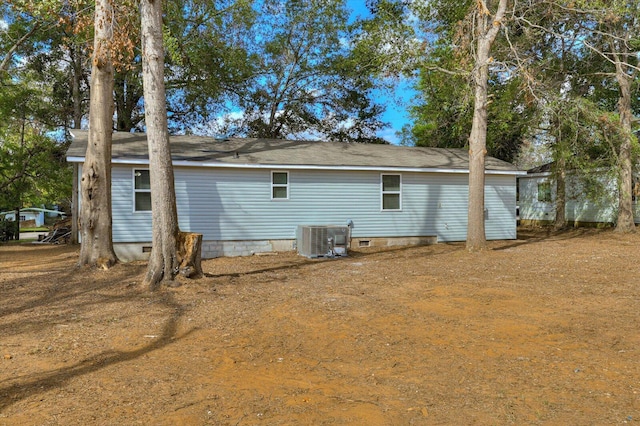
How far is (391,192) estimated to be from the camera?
47.4 feet

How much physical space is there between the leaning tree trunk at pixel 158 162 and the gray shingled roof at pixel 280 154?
411cm

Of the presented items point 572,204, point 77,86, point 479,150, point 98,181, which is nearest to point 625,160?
point 572,204

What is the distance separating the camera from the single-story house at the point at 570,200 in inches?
711

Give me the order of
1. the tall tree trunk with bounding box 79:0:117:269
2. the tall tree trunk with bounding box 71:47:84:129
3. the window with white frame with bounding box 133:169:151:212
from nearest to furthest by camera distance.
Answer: the tall tree trunk with bounding box 79:0:117:269 < the window with white frame with bounding box 133:169:151:212 < the tall tree trunk with bounding box 71:47:84:129

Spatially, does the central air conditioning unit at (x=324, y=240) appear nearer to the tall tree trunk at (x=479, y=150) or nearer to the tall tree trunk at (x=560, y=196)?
the tall tree trunk at (x=479, y=150)

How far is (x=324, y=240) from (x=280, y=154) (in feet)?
10.8

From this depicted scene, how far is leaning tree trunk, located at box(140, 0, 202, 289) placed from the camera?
762 cm

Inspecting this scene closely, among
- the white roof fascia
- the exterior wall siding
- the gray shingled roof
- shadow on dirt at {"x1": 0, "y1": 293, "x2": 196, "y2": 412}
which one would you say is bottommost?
shadow on dirt at {"x1": 0, "y1": 293, "x2": 196, "y2": 412}

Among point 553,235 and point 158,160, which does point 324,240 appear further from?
point 553,235

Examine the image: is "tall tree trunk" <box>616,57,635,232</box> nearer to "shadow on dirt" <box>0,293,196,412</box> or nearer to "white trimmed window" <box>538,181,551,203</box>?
"white trimmed window" <box>538,181,551,203</box>

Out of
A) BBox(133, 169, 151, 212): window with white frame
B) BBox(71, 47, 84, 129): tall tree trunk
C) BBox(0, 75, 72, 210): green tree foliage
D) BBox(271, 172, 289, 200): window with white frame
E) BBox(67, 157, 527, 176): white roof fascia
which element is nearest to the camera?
BBox(67, 157, 527, 176): white roof fascia

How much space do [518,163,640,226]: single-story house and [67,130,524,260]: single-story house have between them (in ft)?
14.4

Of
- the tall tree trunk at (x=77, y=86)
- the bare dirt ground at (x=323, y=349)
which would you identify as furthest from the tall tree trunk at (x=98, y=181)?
the tall tree trunk at (x=77, y=86)

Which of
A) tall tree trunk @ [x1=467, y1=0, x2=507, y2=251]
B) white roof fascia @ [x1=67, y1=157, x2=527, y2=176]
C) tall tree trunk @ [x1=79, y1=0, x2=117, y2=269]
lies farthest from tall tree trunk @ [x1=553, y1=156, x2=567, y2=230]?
tall tree trunk @ [x1=79, y1=0, x2=117, y2=269]
